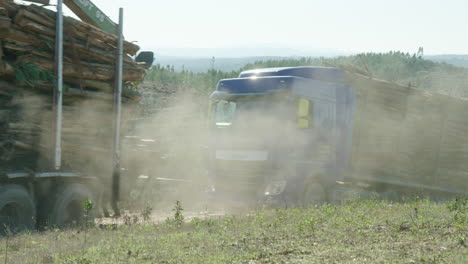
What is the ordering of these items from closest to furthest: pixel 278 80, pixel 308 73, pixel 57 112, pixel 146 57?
pixel 57 112 → pixel 278 80 → pixel 146 57 → pixel 308 73

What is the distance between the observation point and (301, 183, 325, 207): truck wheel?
12.7 m

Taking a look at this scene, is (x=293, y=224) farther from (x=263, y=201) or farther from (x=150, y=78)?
(x=150, y=78)

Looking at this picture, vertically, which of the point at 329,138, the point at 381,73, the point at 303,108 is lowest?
the point at 329,138

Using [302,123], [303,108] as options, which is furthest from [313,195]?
[303,108]

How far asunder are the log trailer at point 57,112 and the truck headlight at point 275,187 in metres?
3.48

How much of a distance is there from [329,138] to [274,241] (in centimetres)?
587

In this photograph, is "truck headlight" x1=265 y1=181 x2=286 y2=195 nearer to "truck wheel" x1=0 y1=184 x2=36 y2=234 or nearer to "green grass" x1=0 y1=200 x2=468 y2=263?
"green grass" x1=0 y1=200 x2=468 y2=263

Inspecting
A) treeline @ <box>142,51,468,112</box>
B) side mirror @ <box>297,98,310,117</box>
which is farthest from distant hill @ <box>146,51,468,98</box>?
side mirror @ <box>297,98,310,117</box>

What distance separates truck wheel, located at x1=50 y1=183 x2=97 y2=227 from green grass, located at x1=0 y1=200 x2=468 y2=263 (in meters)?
0.82

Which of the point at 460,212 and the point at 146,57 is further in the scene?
the point at 146,57

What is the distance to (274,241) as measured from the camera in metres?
7.77

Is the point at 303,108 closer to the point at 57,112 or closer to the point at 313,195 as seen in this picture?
the point at 313,195

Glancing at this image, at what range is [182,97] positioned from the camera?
8238cm

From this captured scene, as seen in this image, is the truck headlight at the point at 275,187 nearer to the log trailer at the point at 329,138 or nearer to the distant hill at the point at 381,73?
the log trailer at the point at 329,138
